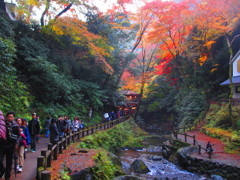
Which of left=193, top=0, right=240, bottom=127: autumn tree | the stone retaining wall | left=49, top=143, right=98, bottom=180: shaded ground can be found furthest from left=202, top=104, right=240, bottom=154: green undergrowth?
left=49, top=143, right=98, bottom=180: shaded ground

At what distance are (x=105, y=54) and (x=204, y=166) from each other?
578 inches

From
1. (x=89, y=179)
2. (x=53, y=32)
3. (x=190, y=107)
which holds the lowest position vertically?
(x=89, y=179)

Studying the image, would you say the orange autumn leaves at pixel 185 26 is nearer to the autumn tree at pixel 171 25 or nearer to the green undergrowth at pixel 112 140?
the autumn tree at pixel 171 25

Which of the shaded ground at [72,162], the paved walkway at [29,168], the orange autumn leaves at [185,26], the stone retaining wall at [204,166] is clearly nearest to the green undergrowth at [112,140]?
the shaded ground at [72,162]

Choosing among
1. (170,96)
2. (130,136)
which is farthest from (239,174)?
(170,96)

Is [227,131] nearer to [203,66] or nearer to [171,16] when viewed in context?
[203,66]

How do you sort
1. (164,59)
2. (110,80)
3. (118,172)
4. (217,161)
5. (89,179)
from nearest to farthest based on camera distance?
(89,179) < (118,172) < (217,161) < (110,80) < (164,59)

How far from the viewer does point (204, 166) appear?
10711 millimetres

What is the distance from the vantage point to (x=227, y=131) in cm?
1631

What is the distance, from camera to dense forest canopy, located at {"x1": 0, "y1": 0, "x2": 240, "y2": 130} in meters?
15.4

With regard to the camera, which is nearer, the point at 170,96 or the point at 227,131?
the point at 227,131

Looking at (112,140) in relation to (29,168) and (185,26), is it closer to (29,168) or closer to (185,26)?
(29,168)

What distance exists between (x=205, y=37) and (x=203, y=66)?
14.4ft

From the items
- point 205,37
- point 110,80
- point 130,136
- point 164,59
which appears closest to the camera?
point 130,136
